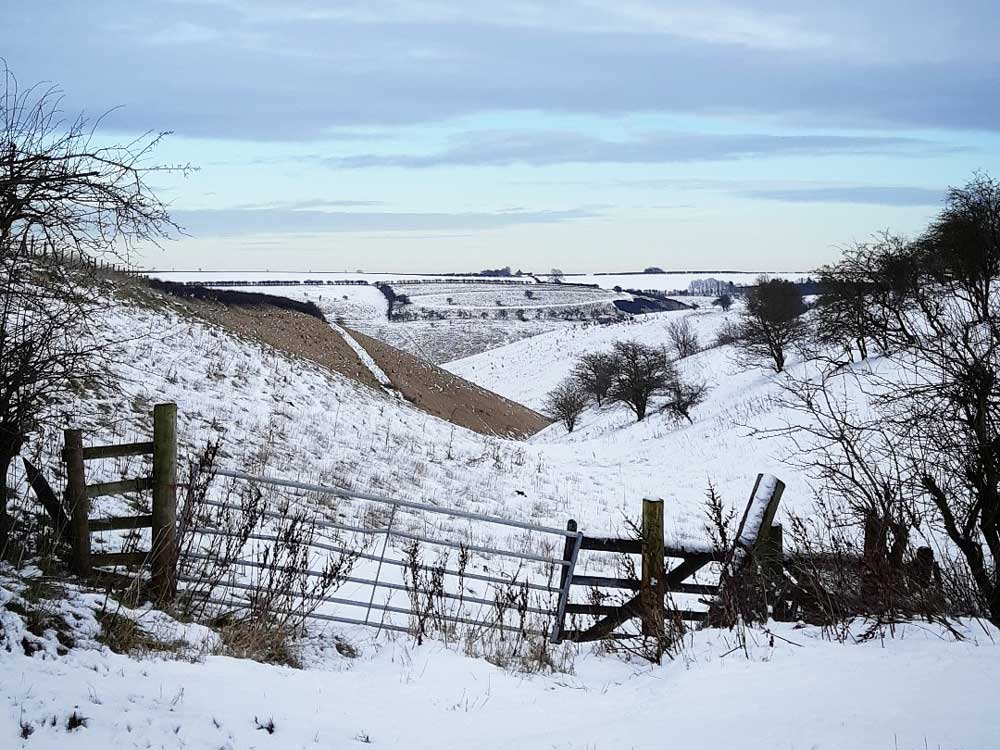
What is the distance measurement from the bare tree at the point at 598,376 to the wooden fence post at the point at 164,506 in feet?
130

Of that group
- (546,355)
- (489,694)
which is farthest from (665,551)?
(546,355)

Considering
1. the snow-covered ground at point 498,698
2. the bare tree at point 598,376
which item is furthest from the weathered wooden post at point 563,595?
the bare tree at point 598,376

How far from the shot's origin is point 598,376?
48500 millimetres

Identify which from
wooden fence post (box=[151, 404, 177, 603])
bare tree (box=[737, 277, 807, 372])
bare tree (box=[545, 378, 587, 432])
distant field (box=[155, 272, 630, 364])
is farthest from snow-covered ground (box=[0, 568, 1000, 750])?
distant field (box=[155, 272, 630, 364])

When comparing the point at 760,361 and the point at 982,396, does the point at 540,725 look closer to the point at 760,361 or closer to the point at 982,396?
the point at 982,396

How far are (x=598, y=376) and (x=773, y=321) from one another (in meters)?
10.7

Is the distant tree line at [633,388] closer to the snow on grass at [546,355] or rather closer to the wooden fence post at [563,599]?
the snow on grass at [546,355]

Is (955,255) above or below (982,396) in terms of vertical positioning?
above

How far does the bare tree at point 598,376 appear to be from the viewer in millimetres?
47250

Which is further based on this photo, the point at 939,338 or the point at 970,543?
the point at 939,338

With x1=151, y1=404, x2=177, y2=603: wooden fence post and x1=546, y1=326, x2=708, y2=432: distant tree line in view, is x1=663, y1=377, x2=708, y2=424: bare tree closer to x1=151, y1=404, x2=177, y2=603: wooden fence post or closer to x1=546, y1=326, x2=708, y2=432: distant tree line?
x1=546, y1=326, x2=708, y2=432: distant tree line

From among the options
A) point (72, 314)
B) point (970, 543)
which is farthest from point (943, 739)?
point (72, 314)

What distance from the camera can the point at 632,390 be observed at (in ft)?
139

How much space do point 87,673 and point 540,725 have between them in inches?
107
